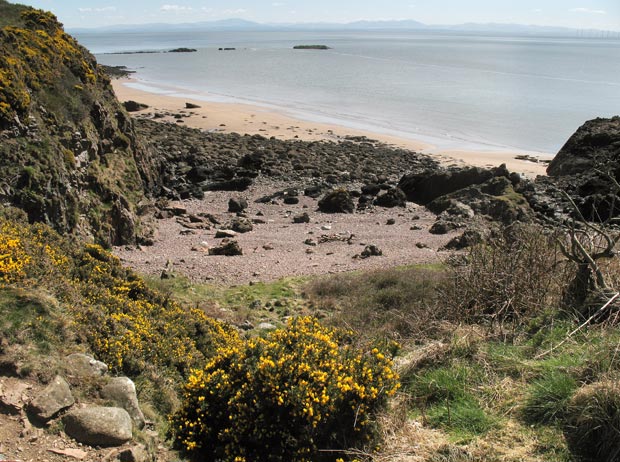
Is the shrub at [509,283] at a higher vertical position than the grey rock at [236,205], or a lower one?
higher

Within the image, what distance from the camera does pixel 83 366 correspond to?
19.8ft

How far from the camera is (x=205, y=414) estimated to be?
534 centimetres

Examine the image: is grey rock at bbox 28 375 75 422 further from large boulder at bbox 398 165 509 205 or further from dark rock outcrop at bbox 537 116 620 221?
dark rock outcrop at bbox 537 116 620 221

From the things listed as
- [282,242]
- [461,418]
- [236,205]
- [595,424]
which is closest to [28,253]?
[461,418]

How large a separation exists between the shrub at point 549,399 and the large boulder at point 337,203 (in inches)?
692

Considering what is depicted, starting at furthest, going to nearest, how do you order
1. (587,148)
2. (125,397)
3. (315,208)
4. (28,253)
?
(587,148)
(315,208)
(28,253)
(125,397)

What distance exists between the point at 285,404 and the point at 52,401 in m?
2.16

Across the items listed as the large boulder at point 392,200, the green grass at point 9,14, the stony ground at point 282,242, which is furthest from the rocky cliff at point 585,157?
the green grass at point 9,14

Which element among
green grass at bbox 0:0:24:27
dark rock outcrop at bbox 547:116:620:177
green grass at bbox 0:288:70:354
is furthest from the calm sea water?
green grass at bbox 0:288:70:354

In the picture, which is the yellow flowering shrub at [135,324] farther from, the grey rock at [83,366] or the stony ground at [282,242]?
the stony ground at [282,242]

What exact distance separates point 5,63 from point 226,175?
505 inches

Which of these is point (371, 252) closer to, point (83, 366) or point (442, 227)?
point (442, 227)

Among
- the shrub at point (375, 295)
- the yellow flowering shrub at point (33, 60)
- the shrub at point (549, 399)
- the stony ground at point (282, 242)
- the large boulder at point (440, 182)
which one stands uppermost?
the yellow flowering shrub at point (33, 60)

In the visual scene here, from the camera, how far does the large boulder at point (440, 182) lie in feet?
80.8
